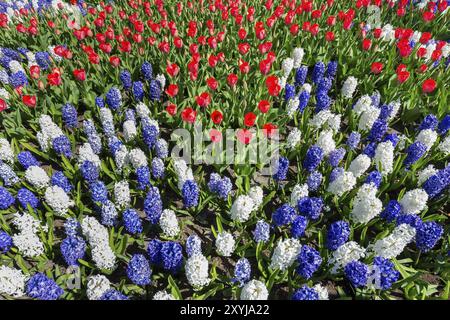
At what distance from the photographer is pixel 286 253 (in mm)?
2873

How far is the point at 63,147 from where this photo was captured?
4008 mm

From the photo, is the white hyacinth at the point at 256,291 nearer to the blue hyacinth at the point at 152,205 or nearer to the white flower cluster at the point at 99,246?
the blue hyacinth at the point at 152,205

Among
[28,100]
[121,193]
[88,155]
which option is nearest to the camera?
[121,193]

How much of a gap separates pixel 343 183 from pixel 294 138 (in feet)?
3.03

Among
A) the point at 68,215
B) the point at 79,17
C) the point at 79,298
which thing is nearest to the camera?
the point at 79,298

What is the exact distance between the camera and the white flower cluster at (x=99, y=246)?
2.97m

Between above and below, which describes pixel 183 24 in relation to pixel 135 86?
above

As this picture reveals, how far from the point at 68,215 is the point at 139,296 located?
1.29 metres

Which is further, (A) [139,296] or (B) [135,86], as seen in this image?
(B) [135,86]

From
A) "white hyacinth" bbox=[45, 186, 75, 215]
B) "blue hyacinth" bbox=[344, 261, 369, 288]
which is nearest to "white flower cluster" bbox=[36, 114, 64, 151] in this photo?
"white hyacinth" bbox=[45, 186, 75, 215]

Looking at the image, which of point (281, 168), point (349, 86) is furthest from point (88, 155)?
point (349, 86)

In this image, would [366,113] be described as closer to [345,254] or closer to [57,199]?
[345,254]
